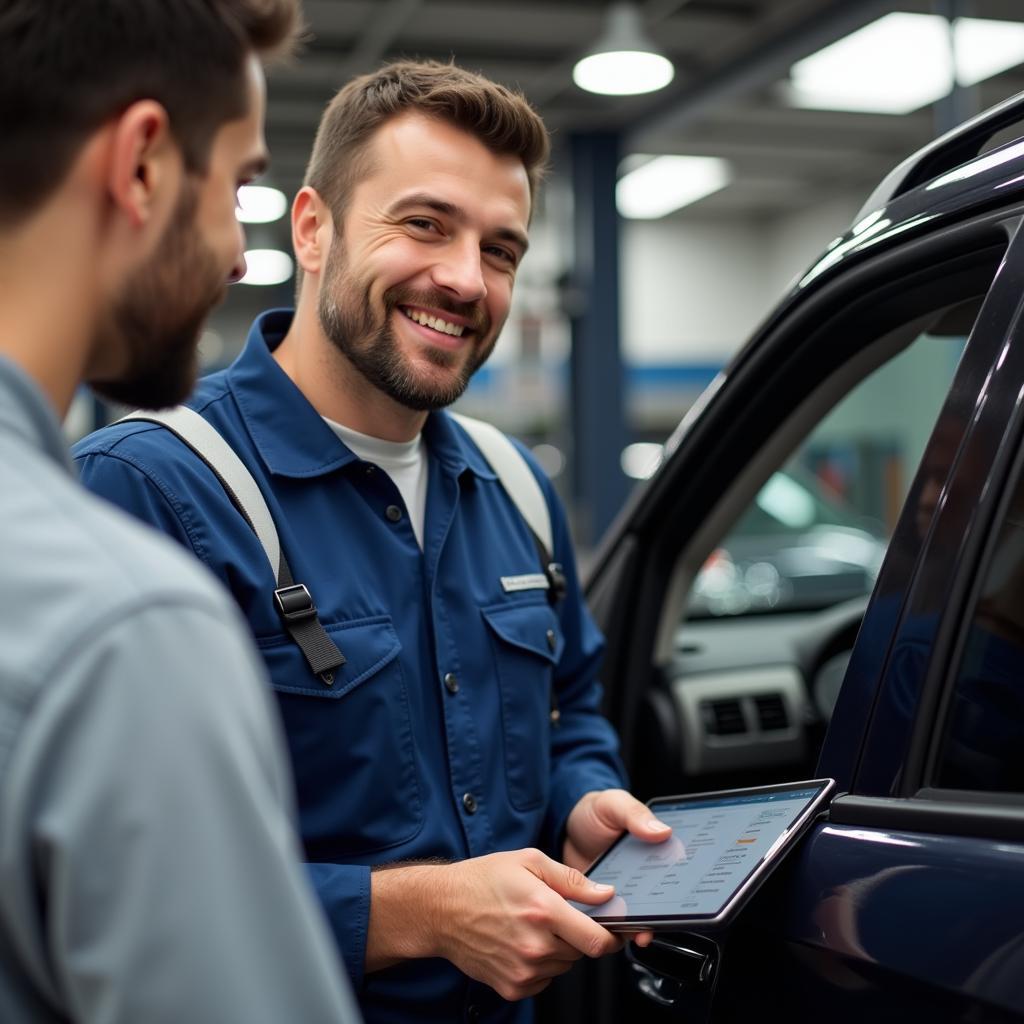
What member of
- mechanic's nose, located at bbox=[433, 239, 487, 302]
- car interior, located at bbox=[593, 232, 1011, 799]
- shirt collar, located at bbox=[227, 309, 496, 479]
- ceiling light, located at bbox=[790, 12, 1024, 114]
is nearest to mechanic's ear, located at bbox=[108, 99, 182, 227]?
shirt collar, located at bbox=[227, 309, 496, 479]

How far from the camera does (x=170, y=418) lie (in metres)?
1.46

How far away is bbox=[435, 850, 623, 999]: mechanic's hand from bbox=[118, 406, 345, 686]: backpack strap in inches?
11.4

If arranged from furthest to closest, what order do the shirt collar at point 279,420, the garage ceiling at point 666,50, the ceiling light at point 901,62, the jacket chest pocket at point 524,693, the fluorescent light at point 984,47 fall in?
the garage ceiling at point 666,50 → the ceiling light at point 901,62 → the fluorescent light at point 984,47 → the jacket chest pocket at point 524,693 → the shirt collar at point 279,420

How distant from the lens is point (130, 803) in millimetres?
594

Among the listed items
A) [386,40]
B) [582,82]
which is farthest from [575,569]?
[386,40]

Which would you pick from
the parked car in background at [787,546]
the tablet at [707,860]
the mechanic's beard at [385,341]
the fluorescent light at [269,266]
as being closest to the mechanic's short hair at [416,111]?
the mechanic's beard at [385,341]

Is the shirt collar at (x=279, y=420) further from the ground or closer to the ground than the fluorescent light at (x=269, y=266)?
closer to the ground

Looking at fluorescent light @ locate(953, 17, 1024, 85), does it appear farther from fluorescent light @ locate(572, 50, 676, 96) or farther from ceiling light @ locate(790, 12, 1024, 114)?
fluorescent light @ locate(572, 50, 676, 96)

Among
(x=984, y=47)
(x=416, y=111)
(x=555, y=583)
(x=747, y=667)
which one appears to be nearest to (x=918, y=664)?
(x=555, y=583)

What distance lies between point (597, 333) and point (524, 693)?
6.93m

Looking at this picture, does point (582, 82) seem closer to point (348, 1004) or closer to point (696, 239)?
point (348, 1004)

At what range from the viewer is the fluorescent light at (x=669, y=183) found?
10.9 m

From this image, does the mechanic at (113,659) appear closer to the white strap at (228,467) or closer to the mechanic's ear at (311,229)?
the white strap at (228,467)

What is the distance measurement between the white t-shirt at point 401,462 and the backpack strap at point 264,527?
0.19m
